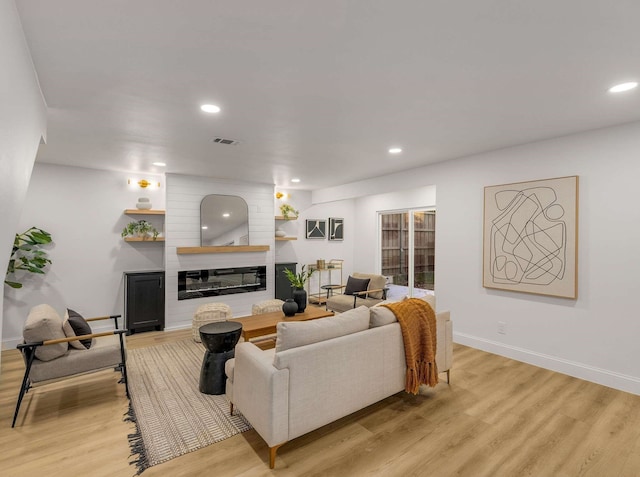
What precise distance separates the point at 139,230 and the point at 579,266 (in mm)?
5867

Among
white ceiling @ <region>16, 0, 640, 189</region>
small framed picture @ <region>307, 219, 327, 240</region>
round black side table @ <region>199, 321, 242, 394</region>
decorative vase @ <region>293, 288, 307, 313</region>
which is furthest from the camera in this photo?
small framed picture @ <region>307, 219, 327, 240</region>

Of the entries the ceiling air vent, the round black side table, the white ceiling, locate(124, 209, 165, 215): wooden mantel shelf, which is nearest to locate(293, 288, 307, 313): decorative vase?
the round black side table

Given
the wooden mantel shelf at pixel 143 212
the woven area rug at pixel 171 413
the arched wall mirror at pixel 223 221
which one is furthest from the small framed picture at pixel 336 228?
the woven area rug at pixel 171 413

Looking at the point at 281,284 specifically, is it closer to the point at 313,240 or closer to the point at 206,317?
the point at 313,240

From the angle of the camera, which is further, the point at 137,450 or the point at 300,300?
the point at 300,300

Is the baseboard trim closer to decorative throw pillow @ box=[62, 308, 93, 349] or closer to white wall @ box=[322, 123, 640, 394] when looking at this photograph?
white wall @ box=[322, 123, 640, 394]

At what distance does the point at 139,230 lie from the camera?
17.2 feet

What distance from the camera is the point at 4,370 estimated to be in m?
3.70

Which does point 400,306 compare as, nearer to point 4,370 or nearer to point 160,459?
point 160,459

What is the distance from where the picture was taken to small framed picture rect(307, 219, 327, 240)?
7.46m

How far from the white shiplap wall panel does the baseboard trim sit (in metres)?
3.75

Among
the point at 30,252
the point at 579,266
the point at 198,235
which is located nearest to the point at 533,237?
the point at 579,266

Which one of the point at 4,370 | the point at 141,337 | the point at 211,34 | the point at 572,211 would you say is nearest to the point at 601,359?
the point at 572,211

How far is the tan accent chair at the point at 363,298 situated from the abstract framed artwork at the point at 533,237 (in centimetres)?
178
